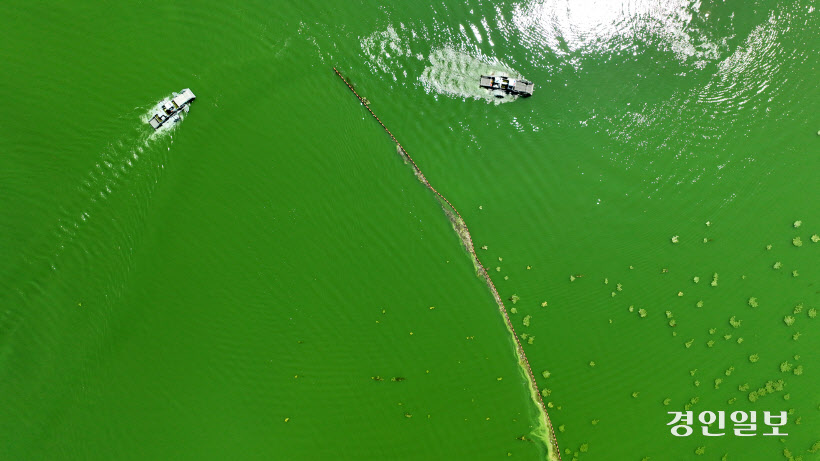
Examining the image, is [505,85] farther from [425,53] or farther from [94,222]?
[94,222]

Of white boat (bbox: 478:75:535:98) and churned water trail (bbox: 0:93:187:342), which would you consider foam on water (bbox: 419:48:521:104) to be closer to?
white boat (bbox: 478:75:535:98)

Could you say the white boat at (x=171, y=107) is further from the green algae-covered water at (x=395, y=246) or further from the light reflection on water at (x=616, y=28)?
the light reflection on water at (x=616, y=28)

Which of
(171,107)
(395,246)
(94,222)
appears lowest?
(395,246)

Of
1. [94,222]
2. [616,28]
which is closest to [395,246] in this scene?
[94,222]

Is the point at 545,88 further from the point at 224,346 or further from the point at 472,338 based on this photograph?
the point at 224,346

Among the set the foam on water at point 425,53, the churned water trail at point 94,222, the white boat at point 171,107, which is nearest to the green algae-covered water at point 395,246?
the churned water trail at point 94,222
